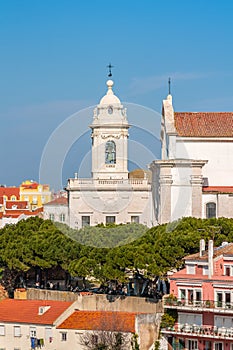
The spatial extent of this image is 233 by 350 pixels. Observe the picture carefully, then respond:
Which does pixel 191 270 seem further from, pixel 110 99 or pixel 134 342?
pixel 110 99

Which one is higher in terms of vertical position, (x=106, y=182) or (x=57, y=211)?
(x=106, y=182)

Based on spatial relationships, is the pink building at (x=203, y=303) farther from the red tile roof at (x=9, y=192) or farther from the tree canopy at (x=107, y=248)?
the red tile roof at (x=9, y=192)

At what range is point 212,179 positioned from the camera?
75188 mm

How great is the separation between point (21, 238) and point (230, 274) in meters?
19.0

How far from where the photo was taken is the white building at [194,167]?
240 feet

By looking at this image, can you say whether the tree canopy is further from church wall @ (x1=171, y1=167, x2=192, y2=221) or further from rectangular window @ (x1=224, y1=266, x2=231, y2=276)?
rectangular window @ (x1=224, y1=266, x2=231, y2=276)

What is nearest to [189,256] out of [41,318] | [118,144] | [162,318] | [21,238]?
[162,318]

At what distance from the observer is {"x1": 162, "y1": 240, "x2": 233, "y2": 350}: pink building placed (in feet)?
159

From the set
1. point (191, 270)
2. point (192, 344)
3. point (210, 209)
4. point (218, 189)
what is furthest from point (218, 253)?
point (218, 189)

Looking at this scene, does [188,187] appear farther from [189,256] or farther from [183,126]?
[189,256]

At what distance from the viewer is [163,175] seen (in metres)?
74.2

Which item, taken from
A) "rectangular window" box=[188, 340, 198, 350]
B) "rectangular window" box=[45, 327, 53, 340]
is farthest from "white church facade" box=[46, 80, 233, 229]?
"rectangular window" box=[188, 340, 198, 350]

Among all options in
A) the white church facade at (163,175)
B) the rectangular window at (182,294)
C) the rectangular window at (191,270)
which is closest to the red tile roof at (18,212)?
the white church facade at (163,175)

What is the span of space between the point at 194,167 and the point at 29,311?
21225mm
